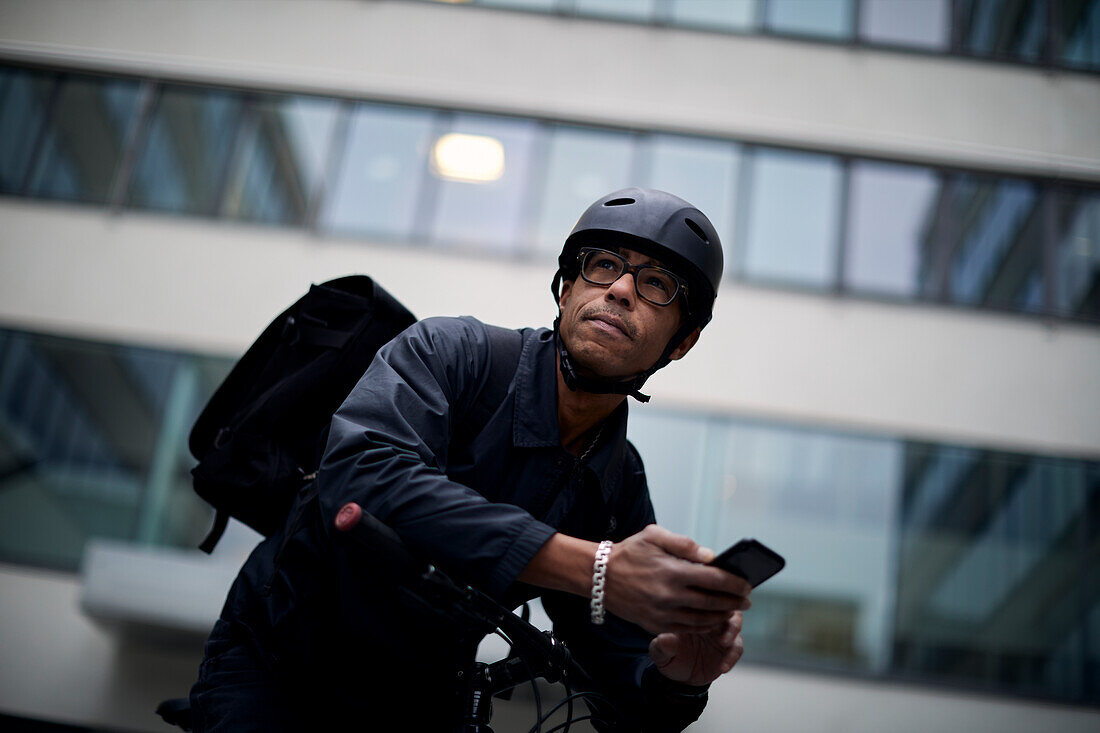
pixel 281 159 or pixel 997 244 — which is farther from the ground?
pixel 997 244

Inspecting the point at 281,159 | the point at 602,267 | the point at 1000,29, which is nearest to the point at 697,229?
the point at 602,267

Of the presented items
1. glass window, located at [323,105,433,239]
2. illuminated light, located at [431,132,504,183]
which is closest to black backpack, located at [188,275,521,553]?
glass window, located at [323,105,433,239]

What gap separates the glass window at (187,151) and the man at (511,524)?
9351 mm

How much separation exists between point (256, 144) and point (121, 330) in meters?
2.55

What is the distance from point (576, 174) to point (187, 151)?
4380 millimetres

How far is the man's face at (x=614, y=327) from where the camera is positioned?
2592mm

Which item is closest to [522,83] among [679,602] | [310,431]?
[310,431]

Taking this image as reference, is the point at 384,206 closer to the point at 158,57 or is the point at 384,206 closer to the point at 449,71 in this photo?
the point at 449,71

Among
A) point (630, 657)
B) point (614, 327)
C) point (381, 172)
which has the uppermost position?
point (381, 172)

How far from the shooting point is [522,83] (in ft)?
37.7

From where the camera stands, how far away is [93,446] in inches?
397

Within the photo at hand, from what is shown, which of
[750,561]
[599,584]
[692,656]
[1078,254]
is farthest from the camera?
[1078,254]

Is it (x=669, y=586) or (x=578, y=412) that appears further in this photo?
(x=578, y=412)

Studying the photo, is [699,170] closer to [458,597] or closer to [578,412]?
[578,412]
